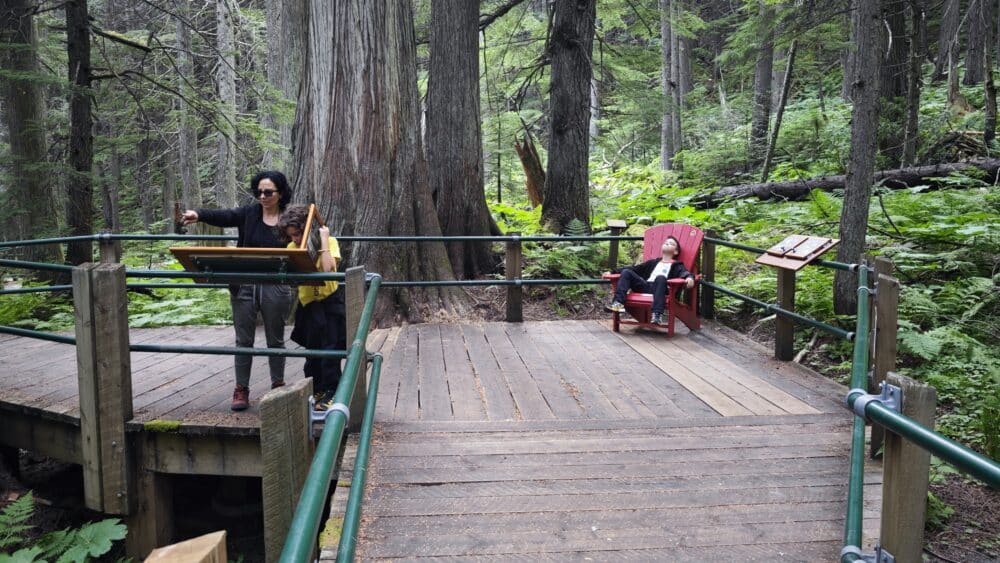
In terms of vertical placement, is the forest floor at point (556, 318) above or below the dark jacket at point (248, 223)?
below

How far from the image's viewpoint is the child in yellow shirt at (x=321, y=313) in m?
4.94

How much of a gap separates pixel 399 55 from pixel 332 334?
448 centimetres

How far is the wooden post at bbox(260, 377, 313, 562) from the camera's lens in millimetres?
1875

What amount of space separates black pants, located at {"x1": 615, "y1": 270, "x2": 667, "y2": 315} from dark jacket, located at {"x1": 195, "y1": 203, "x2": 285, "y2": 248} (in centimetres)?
397

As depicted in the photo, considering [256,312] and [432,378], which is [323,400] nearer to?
[256,312]

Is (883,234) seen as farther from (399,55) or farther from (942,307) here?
(399,55)

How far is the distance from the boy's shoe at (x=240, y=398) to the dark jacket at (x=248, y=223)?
1047mm

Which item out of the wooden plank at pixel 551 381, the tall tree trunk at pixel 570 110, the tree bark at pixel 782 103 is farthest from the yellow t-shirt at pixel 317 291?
the tree bark at pixel 782 103

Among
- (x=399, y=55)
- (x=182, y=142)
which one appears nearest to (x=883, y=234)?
(x=399, y=55)

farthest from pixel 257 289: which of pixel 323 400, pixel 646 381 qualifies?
pixel 646 381

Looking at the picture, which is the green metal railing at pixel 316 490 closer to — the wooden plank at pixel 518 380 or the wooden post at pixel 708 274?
Answer: the wooden plank at pixel 518 380

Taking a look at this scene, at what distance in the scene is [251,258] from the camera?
4527mm

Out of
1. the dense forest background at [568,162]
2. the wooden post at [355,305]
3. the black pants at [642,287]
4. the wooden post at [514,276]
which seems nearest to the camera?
the wooden post at [355,305]

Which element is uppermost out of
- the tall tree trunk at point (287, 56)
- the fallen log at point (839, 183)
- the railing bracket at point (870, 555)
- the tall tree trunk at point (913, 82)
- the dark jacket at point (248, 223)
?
the tall tree trunk at point (287, 56)
